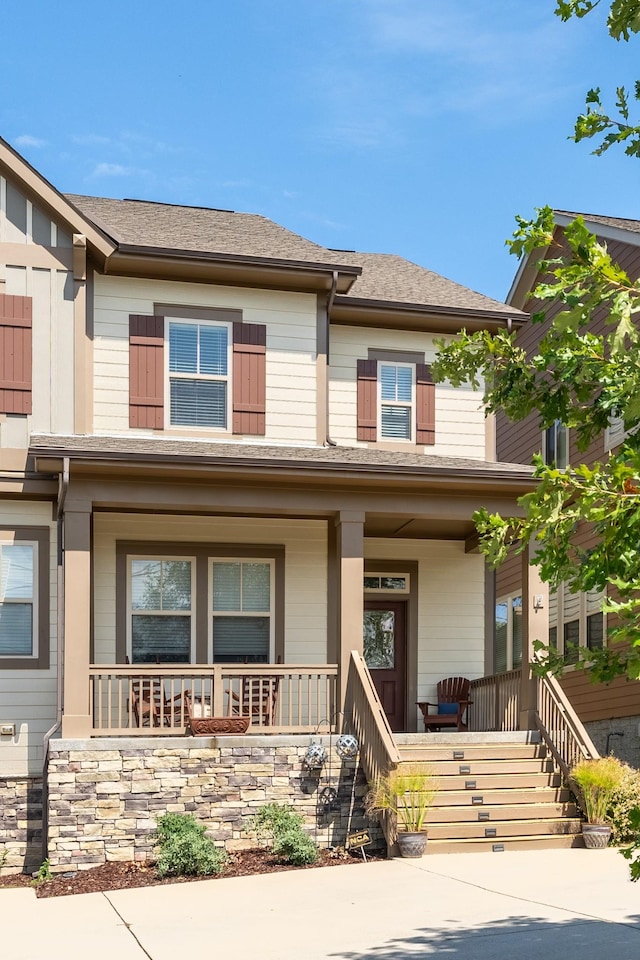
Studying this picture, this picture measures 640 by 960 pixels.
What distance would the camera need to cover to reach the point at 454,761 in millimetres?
13422

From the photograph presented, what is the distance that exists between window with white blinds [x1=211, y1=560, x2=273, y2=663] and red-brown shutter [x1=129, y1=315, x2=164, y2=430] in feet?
7.04

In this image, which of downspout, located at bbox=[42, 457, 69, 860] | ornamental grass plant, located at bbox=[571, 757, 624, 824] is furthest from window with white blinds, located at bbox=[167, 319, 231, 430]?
ornamental grass plant, located at bbox=[571, 757, 624, 824]

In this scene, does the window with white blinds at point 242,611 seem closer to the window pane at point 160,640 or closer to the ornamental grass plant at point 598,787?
the window pane at point 160,640

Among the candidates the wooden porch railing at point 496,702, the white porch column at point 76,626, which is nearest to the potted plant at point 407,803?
the wooden porch railing at point 496,702

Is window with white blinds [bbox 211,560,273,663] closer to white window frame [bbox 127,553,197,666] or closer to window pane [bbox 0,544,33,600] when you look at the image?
white window frame [bbox 127,553,197,666]

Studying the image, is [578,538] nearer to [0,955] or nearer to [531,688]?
[531,688]

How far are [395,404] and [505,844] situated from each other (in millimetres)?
6531

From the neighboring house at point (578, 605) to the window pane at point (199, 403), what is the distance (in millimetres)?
4999

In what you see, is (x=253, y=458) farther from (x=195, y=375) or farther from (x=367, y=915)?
(x=367, y=915)

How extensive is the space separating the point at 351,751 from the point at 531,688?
256 centimetres

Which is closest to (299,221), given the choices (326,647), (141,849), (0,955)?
(326,647)

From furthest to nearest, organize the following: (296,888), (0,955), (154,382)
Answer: (154,382), (296,888), (0,955)

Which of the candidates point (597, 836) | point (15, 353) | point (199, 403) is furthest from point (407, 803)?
point (15, 353)

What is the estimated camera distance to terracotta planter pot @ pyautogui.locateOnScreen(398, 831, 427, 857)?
11727 millimetres
